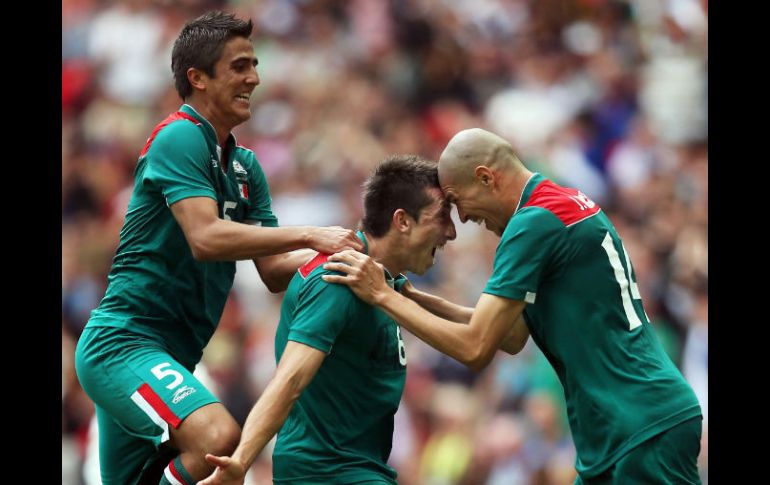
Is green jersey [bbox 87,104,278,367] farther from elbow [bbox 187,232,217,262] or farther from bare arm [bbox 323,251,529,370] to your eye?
bare arm [bbox 323,251,529,370]

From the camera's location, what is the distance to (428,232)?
13.6ft

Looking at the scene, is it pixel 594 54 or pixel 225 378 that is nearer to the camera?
pixel 225 378

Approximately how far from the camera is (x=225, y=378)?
749 centimetres

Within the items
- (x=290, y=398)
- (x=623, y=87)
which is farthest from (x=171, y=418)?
(x=623, y=87)

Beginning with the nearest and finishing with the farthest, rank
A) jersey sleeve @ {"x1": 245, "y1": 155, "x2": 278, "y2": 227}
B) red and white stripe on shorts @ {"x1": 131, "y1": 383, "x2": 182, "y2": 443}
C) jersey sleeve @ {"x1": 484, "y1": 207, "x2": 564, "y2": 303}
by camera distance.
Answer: jersey sleeve @ {"x1": 484, "y1": 207, "x2": 564, "y2": 303}
red and white stripe on shorts @ {"x1": 131, "y1": 383, "x2": 182, "y2": 443}
jersey sleeve @ {"x1": 245, "y1": 155, "x2": 278, "y2": 227}

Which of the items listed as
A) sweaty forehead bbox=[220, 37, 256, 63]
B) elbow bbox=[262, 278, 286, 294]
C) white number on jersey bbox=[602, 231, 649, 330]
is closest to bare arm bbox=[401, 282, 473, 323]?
elbow bbox=[262, 278, 286, 294]

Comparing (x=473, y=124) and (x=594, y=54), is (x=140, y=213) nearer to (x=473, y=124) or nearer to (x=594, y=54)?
(x=473, y=124)

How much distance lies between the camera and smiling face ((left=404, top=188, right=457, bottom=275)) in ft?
13.6

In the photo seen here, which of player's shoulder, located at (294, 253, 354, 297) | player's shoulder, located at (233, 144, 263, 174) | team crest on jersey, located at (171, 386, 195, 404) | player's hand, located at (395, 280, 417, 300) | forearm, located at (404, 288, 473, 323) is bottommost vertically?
team crest on jersey, located at (171, 386, 195, 404)

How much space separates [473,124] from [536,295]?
453 centimetres

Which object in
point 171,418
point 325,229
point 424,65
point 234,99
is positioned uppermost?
point 424,65

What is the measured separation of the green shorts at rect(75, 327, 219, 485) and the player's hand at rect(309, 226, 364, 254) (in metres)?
0.67

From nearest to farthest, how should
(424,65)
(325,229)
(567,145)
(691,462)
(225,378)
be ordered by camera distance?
1. (691,462)
2. (325,229)
3. (225,378)
4. (567,145)
5. (424,65)

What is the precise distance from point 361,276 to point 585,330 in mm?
823
